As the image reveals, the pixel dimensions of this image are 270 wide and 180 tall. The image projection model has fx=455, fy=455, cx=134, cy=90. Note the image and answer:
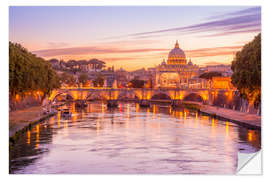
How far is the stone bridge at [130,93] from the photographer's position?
63344 millimetres

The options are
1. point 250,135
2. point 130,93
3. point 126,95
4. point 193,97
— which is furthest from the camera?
point 126,95

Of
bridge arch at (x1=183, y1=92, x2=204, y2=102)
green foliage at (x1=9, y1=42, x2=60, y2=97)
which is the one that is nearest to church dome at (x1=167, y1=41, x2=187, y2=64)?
bridge arch at (x1=183, y1=92, x2=204, y2=102)

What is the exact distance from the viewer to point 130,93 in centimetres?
8012

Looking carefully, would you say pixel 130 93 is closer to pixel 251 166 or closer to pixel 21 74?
pixel 21 74

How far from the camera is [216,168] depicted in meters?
18.9

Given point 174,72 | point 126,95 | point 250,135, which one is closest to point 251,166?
point 250,135

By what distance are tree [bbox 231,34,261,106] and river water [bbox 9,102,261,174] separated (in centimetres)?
255

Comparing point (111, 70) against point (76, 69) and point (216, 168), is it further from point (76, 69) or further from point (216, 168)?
point (216, 168)

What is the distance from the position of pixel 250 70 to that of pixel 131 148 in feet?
28.7

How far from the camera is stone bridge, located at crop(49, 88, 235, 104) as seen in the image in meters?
63.3

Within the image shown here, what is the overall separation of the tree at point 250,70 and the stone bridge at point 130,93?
28.1 m

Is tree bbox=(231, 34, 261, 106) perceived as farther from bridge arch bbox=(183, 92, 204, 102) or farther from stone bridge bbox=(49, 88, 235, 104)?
bridge arch bbox=(183, 92, 204, 102)

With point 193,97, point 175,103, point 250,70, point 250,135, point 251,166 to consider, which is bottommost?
point 251,166
